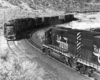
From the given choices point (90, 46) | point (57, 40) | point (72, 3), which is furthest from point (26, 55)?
point (72, 3)

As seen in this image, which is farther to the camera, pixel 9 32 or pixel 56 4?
pixel 56 4

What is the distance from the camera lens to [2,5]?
62156 mm

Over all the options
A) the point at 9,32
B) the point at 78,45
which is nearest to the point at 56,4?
the point at 9,32

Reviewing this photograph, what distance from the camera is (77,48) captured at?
1695 centimetres

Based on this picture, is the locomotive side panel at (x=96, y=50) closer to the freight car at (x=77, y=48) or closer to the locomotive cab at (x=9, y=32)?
the freight car at (x=77, y=48)

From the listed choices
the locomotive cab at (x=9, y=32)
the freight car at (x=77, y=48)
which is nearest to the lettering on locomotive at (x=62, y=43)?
the freight car at (x=77, y=48)

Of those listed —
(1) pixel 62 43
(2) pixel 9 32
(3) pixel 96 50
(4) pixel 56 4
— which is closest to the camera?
(3) pixel 96 50

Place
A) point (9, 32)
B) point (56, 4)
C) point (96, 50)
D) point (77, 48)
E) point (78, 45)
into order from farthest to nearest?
1. point (56, 4)
2. point (9, 32)
3. point (77, 48)
4. point (78, 45)
5. point (96, 50)

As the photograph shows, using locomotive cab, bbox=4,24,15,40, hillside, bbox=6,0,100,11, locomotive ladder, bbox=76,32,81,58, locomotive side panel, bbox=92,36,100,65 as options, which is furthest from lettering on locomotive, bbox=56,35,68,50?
hillside, bbox=6,0,100,11

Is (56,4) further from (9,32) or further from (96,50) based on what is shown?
(96,50)

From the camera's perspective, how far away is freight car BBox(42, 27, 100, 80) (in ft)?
48.2

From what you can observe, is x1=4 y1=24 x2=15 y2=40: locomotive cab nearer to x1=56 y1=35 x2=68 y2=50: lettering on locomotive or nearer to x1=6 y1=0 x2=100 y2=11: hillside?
x1=56 y1=35 x2=68 y2=50: lettering on locomotive

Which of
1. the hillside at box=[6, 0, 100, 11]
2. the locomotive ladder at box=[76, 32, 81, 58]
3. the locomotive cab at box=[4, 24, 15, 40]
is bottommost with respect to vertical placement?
the locomotive cab at box=[4, 24, 15, 40]

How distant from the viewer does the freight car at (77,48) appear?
14.7 metres
